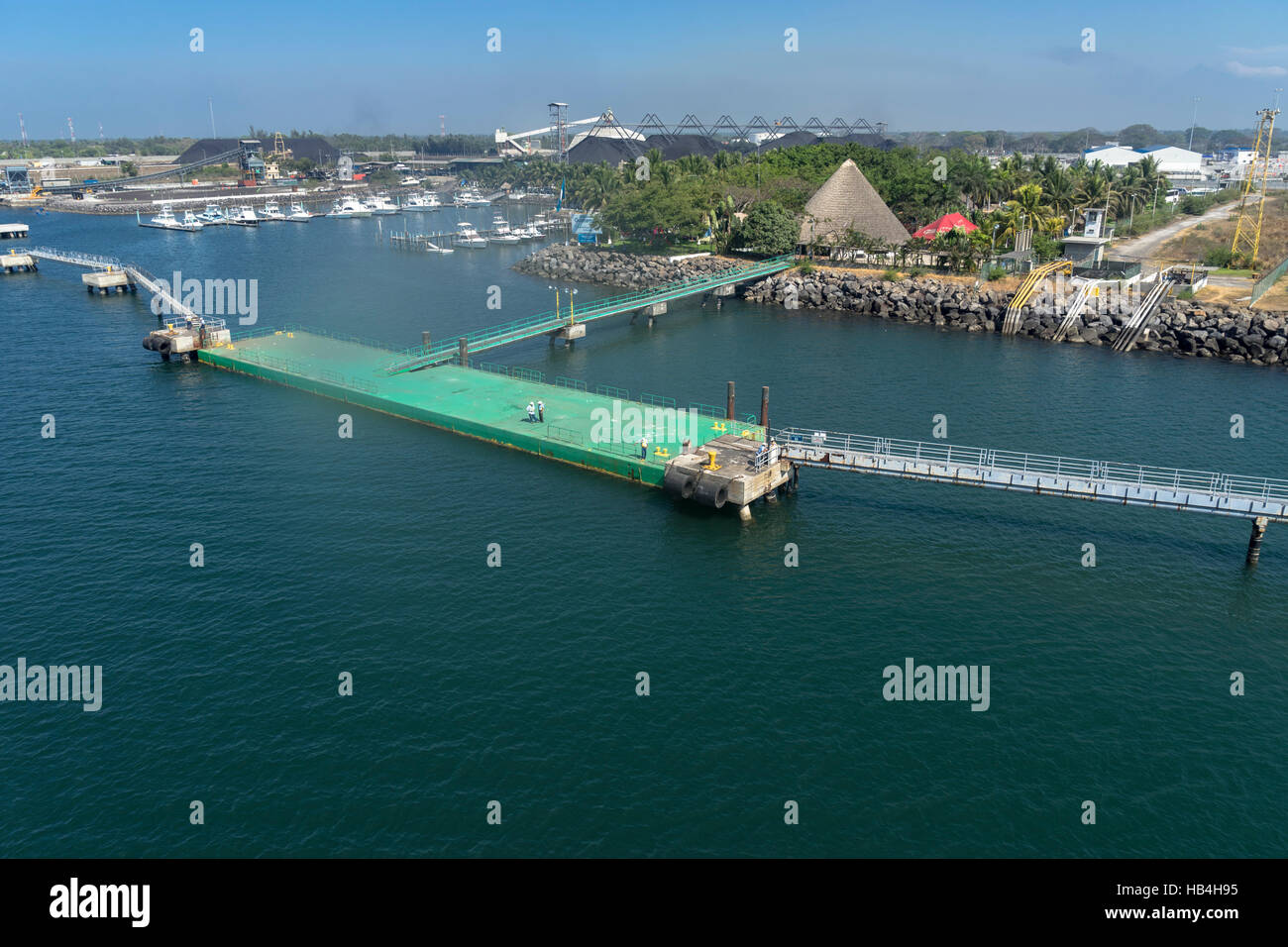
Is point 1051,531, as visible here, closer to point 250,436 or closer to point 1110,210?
point 250,436

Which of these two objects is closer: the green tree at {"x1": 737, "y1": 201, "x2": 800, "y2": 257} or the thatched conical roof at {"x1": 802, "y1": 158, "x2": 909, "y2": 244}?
the green tree at {"x1": 737, "y1": 201, "x2": 800, "y2": 257}

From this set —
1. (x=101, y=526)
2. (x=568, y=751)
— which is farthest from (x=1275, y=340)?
(x=101, y=526)

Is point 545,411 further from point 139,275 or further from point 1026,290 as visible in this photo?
point 139,275

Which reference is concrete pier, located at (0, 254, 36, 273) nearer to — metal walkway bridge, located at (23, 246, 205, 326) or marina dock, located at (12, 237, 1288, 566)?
metal walkway bridge, located at (23, 246, 205, 326)

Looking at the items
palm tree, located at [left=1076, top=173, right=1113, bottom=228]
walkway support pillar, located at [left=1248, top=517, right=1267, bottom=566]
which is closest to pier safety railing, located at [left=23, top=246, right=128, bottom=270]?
walkway support pillar, located at [left=1248, top=517, right=1267, bottom=566]

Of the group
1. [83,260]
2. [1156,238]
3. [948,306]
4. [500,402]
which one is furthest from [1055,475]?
[83,260]

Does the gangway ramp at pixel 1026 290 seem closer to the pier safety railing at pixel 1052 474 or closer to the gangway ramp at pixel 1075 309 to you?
the gangway ramp at pixel 1075 309
